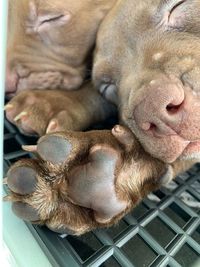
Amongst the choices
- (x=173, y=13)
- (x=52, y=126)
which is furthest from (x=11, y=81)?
Result: (x=173, y=13)

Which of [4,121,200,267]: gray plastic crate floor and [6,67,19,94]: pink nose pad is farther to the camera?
[6,67,19,94]: pink nose pad

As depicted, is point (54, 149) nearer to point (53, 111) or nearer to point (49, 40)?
point (53, 111)

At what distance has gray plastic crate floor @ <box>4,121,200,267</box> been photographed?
1129mm

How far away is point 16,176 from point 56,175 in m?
0.09

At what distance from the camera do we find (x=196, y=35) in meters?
1.40

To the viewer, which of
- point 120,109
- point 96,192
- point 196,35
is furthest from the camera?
point 120,109

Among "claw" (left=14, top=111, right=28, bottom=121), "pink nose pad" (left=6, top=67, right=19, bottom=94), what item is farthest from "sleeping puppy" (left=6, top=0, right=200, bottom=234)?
"pink nose pad" (left=6, top=67, right=19, bottom=94)

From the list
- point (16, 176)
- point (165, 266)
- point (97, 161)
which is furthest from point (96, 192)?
point (165, 266)


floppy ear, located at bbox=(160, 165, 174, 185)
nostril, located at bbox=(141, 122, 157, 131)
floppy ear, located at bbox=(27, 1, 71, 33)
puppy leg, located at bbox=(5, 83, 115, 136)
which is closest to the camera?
nostril, located at bbox=(141, 122, 157, 131)

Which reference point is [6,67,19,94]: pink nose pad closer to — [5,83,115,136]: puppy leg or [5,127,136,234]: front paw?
[5,83,115,136]: puppy leg

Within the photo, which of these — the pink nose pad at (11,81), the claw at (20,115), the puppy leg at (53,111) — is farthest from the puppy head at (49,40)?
the claw at (20,115)

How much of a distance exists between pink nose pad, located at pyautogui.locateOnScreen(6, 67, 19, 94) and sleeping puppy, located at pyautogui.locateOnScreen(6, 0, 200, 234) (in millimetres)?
201

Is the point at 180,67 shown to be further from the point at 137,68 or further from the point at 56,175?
the point at 56,175

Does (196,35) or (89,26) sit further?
(89,26)
